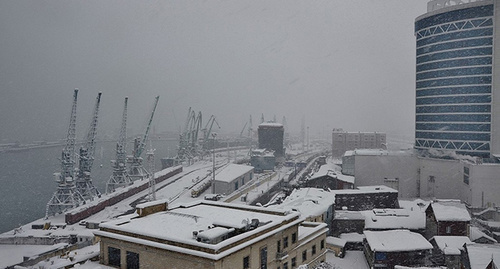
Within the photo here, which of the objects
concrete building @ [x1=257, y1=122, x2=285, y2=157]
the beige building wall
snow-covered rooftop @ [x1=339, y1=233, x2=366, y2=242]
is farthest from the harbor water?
the beige building wall

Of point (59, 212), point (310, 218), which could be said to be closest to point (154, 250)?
point (310, 218)

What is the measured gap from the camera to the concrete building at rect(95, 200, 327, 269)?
1090 cm

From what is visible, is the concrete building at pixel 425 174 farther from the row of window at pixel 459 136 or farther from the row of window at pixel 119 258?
the row of window at pixel 119 258

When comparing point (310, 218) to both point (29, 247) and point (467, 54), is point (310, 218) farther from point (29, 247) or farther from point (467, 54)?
point (467, 54)

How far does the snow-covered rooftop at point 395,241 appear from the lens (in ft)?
68.8

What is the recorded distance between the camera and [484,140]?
39.3 metres

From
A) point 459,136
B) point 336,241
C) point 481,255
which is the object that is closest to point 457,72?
point 459,136

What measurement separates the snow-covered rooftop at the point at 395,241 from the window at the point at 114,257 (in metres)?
13.6

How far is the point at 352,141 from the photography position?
276ft

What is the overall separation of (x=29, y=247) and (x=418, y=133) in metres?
40.5

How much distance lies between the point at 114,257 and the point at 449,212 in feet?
68.6

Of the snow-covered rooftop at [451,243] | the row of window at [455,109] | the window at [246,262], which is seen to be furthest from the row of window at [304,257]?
the row of window at [455,109]

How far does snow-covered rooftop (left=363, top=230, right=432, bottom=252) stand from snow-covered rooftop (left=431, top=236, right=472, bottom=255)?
29.6 inches

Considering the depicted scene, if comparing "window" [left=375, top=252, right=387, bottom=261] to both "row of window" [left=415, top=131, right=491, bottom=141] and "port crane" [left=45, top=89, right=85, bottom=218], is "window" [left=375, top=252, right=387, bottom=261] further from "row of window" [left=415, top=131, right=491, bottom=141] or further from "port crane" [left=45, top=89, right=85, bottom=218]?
"port crane" [left=45, top=89, right=85, bottom=218]
